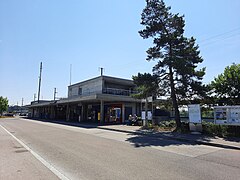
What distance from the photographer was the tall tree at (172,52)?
52.0 ft

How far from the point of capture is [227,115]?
13.2 meters

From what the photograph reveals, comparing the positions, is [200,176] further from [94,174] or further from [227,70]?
[227,70]

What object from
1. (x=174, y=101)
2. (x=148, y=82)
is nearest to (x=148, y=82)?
(x=148, y=82)

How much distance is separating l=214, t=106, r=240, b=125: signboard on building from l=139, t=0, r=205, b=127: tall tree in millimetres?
2516

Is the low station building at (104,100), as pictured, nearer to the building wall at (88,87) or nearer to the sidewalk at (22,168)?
the building wall at (88,87)

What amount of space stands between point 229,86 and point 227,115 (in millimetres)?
2827

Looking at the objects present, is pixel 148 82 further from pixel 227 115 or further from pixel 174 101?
pixel 227 115

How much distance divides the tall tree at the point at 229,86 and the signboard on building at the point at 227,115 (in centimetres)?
187

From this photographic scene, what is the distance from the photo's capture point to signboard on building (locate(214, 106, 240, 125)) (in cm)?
1270

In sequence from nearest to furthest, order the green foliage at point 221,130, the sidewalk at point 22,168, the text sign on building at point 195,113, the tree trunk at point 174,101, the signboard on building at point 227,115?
the sidewalk at point 22,168
the signboard on building at point 227,115
the green foliage at point 221,130
the text sign on building at point 195,113
the tree trunk at point 174,101

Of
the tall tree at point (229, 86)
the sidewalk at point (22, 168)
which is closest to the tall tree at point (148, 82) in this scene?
the tall tree at point (229, 86)

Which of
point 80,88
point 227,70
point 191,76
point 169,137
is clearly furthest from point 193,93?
point 80,88

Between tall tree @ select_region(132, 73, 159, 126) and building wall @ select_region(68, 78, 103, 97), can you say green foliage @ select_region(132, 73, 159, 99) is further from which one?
building wall @ select_region(68, 78, 103, 97)

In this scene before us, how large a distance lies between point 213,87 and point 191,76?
6.50 feet
